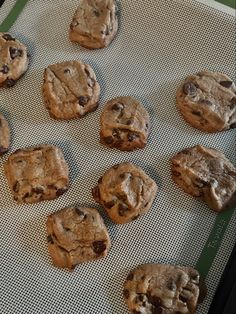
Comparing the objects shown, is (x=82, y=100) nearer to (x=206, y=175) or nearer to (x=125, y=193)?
(x=125, y=193)

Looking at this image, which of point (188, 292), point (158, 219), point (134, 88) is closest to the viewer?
point (188, 292)

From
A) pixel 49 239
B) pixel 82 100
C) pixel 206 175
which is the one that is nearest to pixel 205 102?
pixel 206 175

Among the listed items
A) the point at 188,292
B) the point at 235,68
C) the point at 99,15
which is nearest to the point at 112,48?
the point at 99,15

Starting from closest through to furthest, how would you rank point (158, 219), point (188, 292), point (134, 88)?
point (188, 292) → point (158, 219) → point (134, 88)

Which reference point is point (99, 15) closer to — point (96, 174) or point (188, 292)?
point (96, 174)

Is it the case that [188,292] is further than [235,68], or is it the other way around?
[235,68]

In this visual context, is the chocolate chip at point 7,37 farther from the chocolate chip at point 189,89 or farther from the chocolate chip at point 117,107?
the chocolate chip at point 189,89

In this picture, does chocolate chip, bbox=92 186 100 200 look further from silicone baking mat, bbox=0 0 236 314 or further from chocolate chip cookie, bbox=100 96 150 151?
chocolate chip cookie, bbox=100 96 150 151
